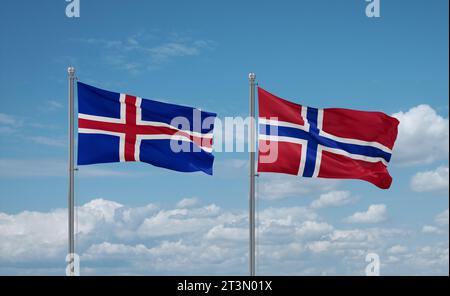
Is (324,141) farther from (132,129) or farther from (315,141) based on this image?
(132,129)

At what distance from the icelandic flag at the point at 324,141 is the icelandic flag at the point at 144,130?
2.01 metres

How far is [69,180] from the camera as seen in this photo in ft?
76.8

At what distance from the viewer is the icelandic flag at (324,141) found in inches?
938

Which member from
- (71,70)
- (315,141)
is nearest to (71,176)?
(71,70)

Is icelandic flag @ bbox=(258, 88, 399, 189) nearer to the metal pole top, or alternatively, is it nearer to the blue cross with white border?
the blue cross with white border

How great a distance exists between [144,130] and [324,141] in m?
6.13

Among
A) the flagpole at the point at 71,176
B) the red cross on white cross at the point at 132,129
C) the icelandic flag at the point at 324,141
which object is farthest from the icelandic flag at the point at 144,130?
the icelandic flag at the point at 324,141

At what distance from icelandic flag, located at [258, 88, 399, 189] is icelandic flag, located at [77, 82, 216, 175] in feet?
6.60

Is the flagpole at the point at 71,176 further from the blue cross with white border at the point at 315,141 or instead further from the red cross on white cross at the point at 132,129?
the blue cross with white border at the point at 315,141

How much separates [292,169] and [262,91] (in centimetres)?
277

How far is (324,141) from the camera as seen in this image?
969 inches

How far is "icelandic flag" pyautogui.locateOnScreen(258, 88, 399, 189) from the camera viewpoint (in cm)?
2381

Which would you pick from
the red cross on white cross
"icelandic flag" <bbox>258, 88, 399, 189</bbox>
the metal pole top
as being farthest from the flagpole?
Answer: "icelandic flag" <bbox>258, 88, 399, 189</bbox>
